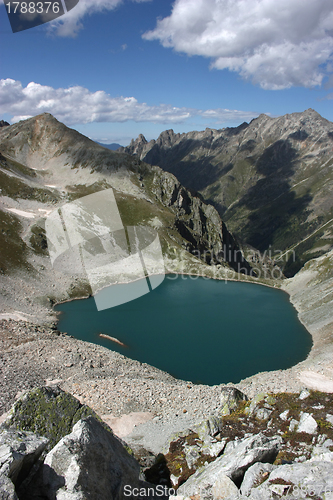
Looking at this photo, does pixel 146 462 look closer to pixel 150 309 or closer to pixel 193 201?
pixel 150 309

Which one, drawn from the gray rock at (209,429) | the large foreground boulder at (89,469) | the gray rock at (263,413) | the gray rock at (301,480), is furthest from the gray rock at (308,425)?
the large foreground boulder at (89,469)

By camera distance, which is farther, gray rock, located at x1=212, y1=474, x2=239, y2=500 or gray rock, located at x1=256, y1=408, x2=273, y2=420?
gray rock, located at x1=256, y1=408, x2=273, y2=420

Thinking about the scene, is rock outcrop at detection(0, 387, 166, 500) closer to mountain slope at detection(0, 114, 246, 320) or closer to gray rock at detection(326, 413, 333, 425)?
gray rock at detection(326, 413, 333, 425)

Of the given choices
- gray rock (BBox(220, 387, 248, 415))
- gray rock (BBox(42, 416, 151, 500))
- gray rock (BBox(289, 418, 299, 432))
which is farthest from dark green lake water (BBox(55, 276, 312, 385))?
gray rock (BBox(42, 416, 151, 500))

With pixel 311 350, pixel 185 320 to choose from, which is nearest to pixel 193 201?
pixel 185 320

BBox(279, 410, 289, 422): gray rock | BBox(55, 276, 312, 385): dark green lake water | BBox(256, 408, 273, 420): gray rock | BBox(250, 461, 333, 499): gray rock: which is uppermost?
BBox(250, 461, 333, 499): gray rock

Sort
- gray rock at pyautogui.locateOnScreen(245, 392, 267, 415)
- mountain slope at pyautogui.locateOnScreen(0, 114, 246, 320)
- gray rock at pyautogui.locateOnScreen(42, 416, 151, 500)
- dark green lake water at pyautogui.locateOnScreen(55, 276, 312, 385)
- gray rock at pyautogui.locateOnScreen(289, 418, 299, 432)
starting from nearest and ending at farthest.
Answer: gray rock at pyautogui.locateOnScreen(42, 416, 151, 500), gray rock at pyautogui.locateOnScreen(289, 418, 299, 432), gray rock at pyautogui.locateOnScreen(245, 392, 267, 415), dark green lake water at pyautogui.locateOnScreen(55, 276, 312, 385), mountain slope at pyautogui.locateOnScreen(0, 114, 246, 320)

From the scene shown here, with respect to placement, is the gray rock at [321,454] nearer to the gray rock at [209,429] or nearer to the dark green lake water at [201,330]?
the gray rock at [209,429]
